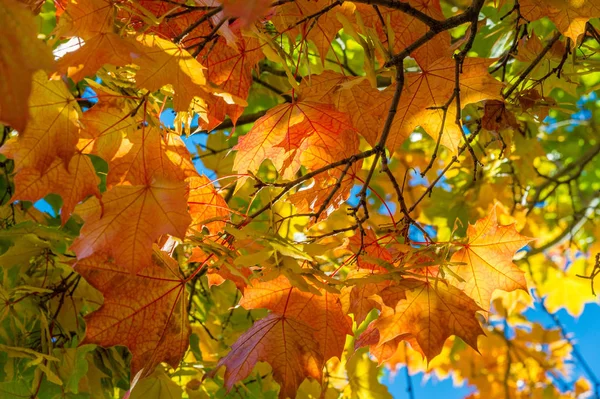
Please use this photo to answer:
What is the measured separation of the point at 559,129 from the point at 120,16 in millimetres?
2560

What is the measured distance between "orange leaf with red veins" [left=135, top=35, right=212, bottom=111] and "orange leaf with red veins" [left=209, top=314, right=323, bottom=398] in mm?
454

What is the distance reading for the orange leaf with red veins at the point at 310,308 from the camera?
116 centimetres

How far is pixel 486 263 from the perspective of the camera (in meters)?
1.26

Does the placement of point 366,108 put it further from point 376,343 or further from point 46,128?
point 46,128

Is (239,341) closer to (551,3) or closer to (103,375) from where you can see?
(103,375)

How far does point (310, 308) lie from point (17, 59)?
778mm

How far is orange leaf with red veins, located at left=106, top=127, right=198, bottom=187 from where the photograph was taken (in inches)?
A: 45.2

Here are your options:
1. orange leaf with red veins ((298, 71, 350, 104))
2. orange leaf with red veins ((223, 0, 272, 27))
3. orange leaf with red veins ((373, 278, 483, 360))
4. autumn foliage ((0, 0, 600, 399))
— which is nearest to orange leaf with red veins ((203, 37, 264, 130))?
autumn foliage ((0, 0, 600, 399))

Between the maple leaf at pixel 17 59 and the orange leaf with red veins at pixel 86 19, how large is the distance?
0.43 meters

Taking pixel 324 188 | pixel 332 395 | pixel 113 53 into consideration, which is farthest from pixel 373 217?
pixel 113 53

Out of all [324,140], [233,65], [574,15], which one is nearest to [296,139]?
[324,140]

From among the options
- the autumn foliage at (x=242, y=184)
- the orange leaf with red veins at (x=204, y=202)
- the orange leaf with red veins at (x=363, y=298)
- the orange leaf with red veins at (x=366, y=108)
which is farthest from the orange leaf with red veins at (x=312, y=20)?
Answer: the orange leaf with red veins at (x=363, y=298)

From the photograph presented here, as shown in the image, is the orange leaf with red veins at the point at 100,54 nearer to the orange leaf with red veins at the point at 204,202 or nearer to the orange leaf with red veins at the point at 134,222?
the orange leaf with red veins at the point at 134,222

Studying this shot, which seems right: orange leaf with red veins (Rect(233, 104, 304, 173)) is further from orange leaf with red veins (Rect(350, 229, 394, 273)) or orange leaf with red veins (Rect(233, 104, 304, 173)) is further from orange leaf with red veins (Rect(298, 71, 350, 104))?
orange leaf with red veins (Rect(350, 229, 394, 273))
